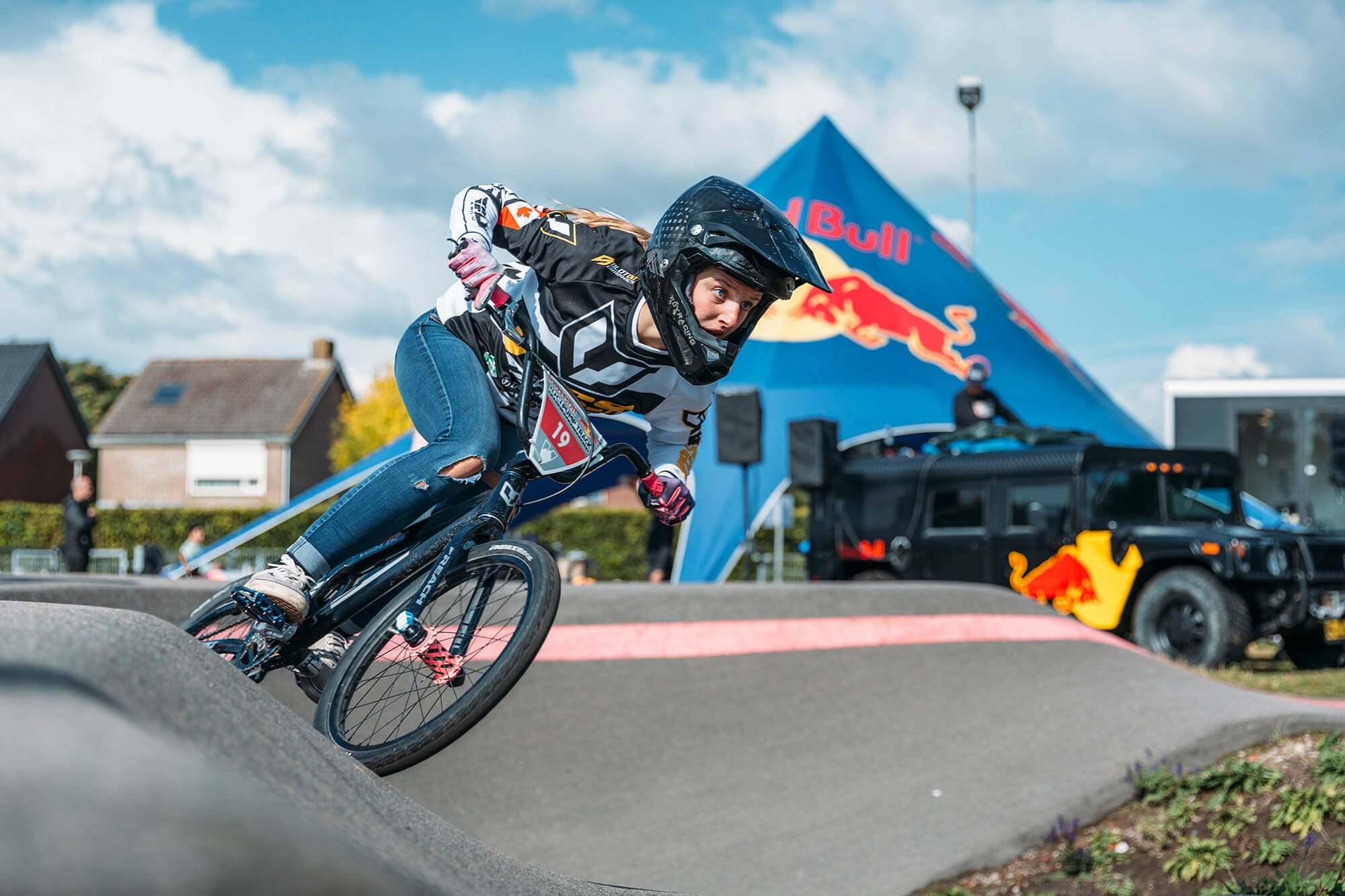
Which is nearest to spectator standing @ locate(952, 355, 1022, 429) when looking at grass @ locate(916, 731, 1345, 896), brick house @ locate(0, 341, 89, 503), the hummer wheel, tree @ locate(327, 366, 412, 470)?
the hummer wheel

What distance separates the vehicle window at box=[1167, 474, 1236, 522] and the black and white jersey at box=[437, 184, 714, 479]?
8664 mm

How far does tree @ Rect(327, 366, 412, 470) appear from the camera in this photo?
143ft

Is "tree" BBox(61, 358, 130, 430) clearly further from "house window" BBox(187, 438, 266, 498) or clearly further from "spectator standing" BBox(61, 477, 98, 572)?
"spectator standing" BBox(61, 477, 98, 572)

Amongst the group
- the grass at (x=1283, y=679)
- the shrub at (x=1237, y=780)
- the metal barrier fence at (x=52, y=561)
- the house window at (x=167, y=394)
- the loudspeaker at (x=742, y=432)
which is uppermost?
the house window at (x=167, y=394)

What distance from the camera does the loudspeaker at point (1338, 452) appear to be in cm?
1205

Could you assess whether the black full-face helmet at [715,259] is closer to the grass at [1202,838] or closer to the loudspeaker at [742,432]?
the grass at [1202,838]

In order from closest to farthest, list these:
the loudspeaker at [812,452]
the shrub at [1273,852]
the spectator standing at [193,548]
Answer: the shrub at [1273,852] → the loudspeaker at [812,452] → the spectator standing at [193,548]

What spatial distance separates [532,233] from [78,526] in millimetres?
12024

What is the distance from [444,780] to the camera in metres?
4.72

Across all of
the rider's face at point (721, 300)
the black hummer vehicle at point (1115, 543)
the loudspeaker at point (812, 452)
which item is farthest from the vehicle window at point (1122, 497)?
the rider's face at point (721, 300)

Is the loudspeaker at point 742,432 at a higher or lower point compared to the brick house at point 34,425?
lower

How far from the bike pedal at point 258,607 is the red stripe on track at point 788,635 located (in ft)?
9.92

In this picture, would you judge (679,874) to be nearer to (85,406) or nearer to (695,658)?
(695,658)

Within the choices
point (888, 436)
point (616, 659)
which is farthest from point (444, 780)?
point (888, 436)
